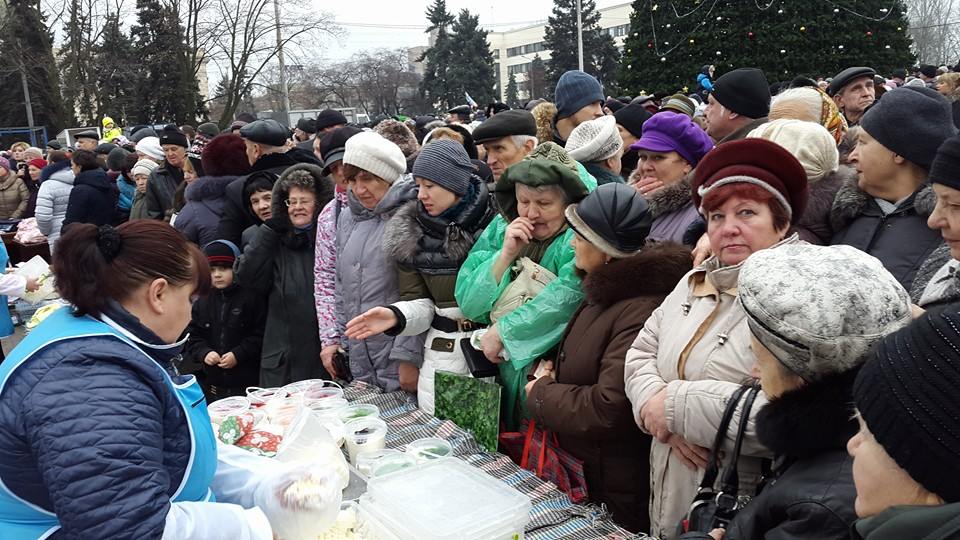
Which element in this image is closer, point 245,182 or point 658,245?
point 658,245

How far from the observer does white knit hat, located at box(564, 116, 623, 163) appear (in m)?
3.68

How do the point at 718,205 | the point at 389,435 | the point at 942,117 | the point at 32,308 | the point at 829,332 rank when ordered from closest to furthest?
the point at 829,332 < the point at 718,205 < the point at 942,117 < the point at 389,435 < the point at 32,308

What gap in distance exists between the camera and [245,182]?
4711 millimetres

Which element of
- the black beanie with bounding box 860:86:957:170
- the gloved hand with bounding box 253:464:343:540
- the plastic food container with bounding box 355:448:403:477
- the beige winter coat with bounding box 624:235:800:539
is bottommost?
the plastic food container with bounding box 355:448:403:477

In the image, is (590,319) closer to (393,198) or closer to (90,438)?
(393,198)

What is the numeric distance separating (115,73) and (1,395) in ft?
98.2

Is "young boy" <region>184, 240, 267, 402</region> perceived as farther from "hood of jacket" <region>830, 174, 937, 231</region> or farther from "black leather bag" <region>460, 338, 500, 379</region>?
"hood of jacket" <region>830, 174, 937, 231</region>

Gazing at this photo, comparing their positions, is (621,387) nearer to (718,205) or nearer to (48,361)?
(718,205)

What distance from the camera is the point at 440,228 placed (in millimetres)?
3336

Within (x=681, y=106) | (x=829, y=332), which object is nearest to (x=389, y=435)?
(x=829, y=332)

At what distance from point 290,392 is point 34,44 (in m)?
32.1

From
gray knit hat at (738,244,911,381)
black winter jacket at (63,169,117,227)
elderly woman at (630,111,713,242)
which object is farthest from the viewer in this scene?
black winter jacket at (63,169,117,227)

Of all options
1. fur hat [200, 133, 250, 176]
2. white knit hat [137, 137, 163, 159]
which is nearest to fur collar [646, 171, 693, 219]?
fur hat [200, 133, 250, 176]

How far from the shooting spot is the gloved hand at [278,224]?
4.14 meters
